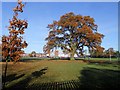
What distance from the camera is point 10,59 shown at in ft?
44.8

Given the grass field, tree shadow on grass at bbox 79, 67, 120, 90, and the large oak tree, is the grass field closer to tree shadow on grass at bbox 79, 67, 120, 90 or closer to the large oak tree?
tree shadow on grass at bbox 79, 67, 120, 90

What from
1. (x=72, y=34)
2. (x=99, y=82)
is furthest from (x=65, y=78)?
(x=72, y=34)

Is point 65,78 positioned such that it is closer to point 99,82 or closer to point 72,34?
point 99,82

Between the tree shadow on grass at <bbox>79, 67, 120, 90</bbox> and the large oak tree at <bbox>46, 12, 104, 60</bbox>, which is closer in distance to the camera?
the tree shadow on grass at <bbox>79, 67, 120, 90</bbox>

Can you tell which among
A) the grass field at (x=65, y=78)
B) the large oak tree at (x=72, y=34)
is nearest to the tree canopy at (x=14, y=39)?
the grass field at (x=65, y=78)

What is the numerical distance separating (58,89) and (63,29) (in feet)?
187

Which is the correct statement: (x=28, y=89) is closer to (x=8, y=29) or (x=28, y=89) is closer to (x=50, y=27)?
(x=8, y=29)

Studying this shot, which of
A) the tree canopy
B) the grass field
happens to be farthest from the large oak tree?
the tree canopy

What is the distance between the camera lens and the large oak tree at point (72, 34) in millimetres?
67000

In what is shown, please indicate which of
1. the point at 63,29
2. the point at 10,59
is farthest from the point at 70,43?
the point at 10,59

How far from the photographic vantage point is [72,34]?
69.0 metres

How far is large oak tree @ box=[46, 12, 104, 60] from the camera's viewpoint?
2638 inches

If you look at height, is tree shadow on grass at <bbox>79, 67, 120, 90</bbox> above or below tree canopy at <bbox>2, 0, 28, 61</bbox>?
below

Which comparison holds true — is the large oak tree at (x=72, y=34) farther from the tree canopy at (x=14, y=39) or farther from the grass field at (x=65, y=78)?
the tree canopy at (x=14, y=39)
